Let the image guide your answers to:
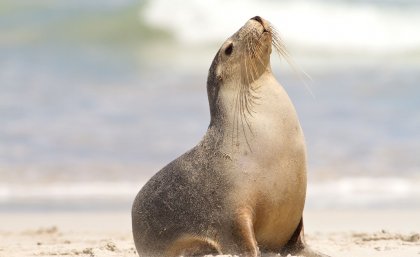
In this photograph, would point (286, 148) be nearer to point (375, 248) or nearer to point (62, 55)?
point (375, 248)

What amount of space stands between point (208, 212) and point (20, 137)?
7386 mm

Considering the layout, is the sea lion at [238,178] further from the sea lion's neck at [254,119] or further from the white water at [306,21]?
the white water at [306,21]

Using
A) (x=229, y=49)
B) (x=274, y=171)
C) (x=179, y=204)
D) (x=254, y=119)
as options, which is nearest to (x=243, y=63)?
(x=229, y=49)

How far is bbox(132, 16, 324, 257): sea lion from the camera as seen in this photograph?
4758 millimetres

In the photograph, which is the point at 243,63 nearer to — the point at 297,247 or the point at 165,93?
the point at 297,247

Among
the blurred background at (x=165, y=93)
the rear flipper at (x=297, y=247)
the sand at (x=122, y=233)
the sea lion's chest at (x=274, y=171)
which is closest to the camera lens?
the sea lion's chest at (x=274, y=171)

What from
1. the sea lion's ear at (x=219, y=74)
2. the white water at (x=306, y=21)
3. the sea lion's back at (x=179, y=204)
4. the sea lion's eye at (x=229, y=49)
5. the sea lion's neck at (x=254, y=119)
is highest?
the white water at (x=306, y=21)

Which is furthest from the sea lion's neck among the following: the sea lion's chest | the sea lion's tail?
the sea lion's tail

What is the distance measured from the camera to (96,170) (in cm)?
1030

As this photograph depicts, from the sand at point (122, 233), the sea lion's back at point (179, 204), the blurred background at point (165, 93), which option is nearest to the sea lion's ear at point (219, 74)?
the sea lion's back at point (179, 204)

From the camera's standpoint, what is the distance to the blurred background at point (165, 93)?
9.69 metres

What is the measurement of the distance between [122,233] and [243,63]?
9.10ft

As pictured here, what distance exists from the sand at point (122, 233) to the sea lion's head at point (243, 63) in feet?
4.41

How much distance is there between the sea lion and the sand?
36.4 inches
